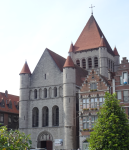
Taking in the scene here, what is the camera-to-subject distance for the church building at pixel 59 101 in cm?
4562

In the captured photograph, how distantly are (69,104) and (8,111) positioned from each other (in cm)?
1676

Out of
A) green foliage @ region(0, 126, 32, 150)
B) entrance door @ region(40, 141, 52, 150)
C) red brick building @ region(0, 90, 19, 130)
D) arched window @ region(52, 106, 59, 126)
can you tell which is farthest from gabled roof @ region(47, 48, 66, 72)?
green foliage @ region(0, 126, 32, 150)

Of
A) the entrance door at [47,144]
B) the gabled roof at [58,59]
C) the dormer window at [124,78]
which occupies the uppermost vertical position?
the gabled roof at [58,59]

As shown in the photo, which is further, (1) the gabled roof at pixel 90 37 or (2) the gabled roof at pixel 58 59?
(1) the gabled roof at pixel 90 37

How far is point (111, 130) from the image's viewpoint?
28.6 metres

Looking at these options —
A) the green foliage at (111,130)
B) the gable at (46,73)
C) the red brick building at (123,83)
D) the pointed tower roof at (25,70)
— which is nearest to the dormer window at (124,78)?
the red brick building at (123,83)

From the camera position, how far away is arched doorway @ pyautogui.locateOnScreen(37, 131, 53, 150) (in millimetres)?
50903

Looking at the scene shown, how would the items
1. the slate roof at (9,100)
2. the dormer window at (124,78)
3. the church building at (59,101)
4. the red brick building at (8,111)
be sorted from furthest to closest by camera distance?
the slate roof at (9,100), the red brick building at (8,111), the church building at (59,101), the dormer window at (124,78)

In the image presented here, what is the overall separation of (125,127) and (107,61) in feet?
129

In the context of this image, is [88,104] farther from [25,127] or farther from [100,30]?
[100,30]

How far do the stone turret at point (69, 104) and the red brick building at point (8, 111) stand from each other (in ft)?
51.0

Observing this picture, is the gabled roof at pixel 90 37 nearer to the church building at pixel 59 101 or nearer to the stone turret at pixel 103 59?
the stone turret at pixel 103 59

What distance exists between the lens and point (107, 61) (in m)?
67.4

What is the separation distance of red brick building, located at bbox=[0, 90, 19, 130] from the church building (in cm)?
694
